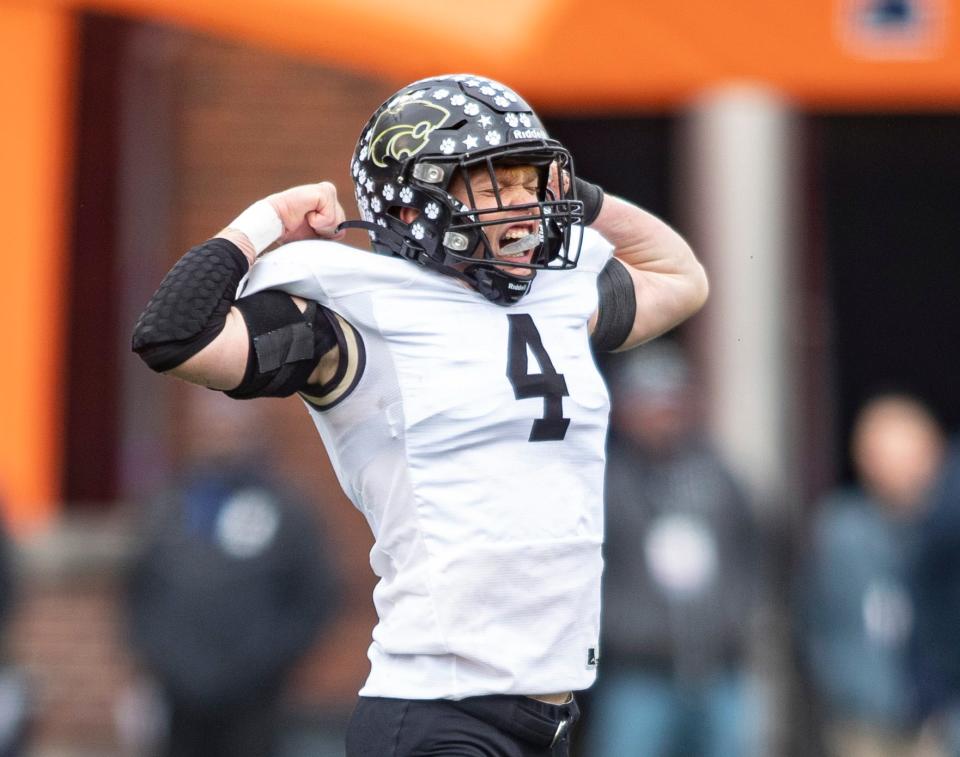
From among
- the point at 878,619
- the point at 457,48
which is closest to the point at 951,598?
the point at 878,619

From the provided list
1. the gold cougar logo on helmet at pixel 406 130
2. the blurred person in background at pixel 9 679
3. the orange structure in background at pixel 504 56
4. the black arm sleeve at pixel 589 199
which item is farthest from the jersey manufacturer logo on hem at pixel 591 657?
the orange structure in background at pixel 504 56

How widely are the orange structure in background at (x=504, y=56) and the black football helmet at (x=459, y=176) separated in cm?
Answer: 350

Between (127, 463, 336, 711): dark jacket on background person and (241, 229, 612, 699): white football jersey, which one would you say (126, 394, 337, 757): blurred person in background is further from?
(241, 229, 612, 699): white football jersey

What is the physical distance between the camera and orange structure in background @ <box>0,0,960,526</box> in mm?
6965

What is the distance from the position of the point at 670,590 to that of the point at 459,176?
4009 mm

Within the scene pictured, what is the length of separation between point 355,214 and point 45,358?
1554mm

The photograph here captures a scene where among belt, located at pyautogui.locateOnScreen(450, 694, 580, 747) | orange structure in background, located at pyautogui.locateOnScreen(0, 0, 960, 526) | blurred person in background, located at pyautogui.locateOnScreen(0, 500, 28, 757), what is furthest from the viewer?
orange structure in background, located at pyautogui.locateOnScreen(0, 0, 960, 526)

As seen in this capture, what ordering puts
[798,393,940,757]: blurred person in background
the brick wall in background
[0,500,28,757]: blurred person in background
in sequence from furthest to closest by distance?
the brick wall in background < [798,393,940,757]: blurred person in background < [0,500,28,757]: blurred person in background

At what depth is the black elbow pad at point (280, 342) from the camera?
124 inches

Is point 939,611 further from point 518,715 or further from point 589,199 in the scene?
point 518,715

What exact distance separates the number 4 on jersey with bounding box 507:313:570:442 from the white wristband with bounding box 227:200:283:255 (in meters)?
0.47

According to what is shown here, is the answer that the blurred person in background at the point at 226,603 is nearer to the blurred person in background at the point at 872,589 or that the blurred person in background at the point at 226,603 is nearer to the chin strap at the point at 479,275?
the blurred person in background at the point at 872,589

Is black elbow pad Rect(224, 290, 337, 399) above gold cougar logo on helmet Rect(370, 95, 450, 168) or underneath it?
underneath

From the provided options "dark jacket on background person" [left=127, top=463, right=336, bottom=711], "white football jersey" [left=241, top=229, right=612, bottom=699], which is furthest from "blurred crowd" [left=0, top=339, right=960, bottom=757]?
"white football jersey" [left=241, top=229, right=612, bottom=699]
